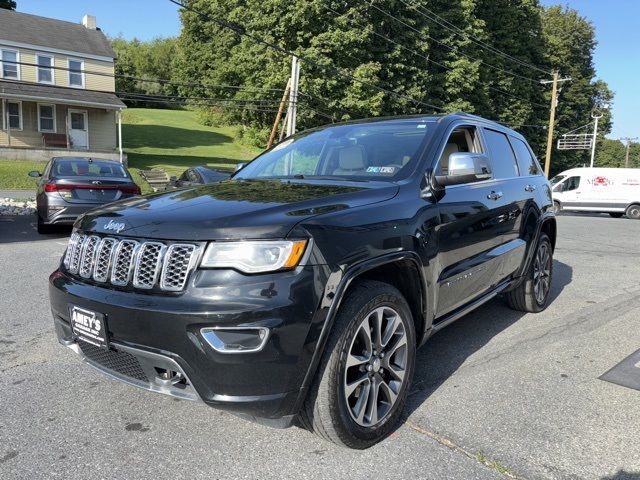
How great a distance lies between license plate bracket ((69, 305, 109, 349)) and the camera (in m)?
2.61

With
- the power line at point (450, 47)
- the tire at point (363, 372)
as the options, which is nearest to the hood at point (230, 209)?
the tire at point (363, 372)

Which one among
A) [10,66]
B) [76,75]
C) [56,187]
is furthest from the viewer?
[76,75]

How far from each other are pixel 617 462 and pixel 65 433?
9.67 feet

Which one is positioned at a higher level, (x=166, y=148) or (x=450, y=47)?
(x=450, y=47)

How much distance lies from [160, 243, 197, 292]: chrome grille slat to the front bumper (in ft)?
0.17

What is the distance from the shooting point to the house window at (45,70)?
28767mm

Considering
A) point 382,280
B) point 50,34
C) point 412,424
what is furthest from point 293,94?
point 412,424

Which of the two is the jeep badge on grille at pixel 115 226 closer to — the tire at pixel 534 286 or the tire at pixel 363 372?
the tire at pixel 363 372

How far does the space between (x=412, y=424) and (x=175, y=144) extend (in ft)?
135

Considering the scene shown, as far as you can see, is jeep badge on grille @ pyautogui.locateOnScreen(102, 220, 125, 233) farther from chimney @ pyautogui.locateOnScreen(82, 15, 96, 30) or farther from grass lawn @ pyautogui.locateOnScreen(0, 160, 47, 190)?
chimney @ pyautogui.locateOnScreen(82, 15, 96, 30)

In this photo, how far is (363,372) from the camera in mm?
2807

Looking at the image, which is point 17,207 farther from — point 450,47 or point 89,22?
point 450,47

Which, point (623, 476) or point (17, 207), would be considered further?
point (17, 207)

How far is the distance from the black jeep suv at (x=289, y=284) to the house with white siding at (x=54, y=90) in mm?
25920
